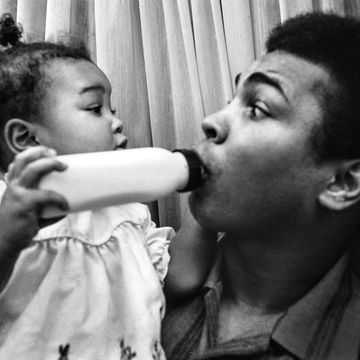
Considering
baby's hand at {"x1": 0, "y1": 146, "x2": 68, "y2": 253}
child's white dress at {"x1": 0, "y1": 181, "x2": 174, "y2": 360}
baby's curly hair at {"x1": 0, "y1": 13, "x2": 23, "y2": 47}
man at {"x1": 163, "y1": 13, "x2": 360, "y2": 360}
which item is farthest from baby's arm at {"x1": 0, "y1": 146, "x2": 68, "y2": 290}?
baby's curly hair at {"x1": 0, "y1": 13, "x2": 23, "y2": 47}

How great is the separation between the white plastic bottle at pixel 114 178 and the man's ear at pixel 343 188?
24 centimetres

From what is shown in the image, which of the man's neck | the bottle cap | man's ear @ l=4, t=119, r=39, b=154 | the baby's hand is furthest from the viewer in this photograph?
man's ear @ l=4, t=119, r=39, b=154

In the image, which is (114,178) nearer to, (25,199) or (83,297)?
(25,199)

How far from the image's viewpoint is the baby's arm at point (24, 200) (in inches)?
27.5

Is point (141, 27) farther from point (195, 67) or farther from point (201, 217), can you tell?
point (201, 217)

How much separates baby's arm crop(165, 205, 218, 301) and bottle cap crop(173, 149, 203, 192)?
22cm

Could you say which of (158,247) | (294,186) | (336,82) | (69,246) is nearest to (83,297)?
(69,246)

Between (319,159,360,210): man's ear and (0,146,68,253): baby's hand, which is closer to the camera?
(0,146,68,253): baby's hand

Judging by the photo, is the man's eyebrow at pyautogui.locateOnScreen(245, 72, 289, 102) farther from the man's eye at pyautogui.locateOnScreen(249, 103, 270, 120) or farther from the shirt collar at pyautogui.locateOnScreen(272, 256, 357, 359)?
the shirt collar at pyautogui.locateOnScreen(272, 256, 357, 359)

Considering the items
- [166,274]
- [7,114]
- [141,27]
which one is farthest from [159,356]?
[141,27]

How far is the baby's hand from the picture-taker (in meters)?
0.70

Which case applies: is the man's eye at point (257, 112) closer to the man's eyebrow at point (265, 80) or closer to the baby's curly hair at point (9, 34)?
the man's eyebrow at point (265, 80)

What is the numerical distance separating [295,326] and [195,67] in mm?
621

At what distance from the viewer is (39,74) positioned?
1.06m
